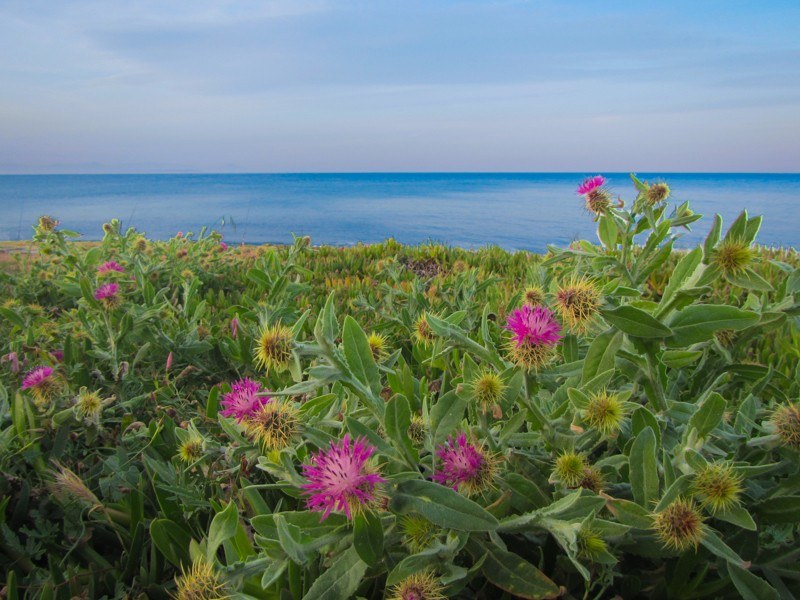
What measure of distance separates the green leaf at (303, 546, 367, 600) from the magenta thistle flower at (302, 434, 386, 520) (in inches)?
6.7

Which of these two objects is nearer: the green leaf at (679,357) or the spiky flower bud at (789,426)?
the spiky flower bud at (789,426)

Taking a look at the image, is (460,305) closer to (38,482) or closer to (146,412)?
(146,412)

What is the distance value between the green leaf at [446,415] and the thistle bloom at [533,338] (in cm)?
17

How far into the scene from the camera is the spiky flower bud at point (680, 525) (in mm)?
990

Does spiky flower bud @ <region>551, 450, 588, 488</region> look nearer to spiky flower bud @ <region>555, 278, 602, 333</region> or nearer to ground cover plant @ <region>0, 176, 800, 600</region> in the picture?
ground cover plant @ <region>0, 176, 800, 600</region>

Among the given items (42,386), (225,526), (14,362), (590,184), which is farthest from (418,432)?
(14,362)

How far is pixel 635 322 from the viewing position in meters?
1.10

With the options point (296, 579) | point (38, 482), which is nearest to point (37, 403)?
point (38, 482)

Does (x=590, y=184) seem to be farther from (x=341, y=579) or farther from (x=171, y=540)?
(x=171, y=540)

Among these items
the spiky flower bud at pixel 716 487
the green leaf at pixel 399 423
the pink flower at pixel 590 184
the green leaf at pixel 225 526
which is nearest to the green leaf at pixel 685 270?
the spiky flower bud at pixel 716 487

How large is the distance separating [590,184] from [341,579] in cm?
145

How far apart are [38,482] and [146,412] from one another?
0.50 metres

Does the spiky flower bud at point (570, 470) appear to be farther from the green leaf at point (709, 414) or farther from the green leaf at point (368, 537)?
the green leaf at point (368, 537)

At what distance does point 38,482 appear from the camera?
6.22ft
